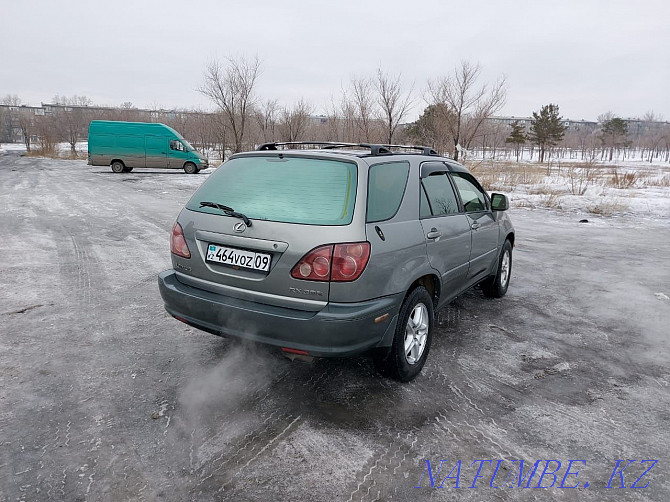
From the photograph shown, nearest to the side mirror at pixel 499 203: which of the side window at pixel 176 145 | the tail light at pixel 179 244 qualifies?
the tail light at pixel 179 244

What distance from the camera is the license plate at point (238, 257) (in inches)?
108

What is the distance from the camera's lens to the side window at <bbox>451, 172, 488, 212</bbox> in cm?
419

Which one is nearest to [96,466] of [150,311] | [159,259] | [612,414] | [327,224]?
[327,224]

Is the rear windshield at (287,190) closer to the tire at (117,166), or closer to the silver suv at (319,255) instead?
the silver suv at (319,255)

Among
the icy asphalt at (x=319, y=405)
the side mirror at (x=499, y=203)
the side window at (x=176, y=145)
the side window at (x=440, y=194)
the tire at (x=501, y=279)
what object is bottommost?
the icy asphalt at (x=319, y=405)

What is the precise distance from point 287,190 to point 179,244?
35.9 inches

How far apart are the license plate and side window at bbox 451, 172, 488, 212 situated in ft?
7.12

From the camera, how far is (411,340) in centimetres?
322

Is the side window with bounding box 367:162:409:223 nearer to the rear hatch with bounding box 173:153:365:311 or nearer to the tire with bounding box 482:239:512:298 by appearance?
the rear hatch with bounding box 173:153:365:311

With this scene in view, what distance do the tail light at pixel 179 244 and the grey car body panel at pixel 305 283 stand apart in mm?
48

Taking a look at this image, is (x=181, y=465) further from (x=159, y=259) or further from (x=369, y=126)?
(x=369, y=126)

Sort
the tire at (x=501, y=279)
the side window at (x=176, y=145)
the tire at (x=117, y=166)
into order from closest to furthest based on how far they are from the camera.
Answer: the tire at (x=501, y=279) → the tire at (x=117, y=166) → the side window at (x=176, y=145)

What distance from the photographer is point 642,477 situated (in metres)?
2.31

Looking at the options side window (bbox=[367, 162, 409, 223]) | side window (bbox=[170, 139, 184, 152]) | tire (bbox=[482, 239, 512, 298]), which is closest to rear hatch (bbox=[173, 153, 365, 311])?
side window (bbox=[367, 162, 409, 223])
